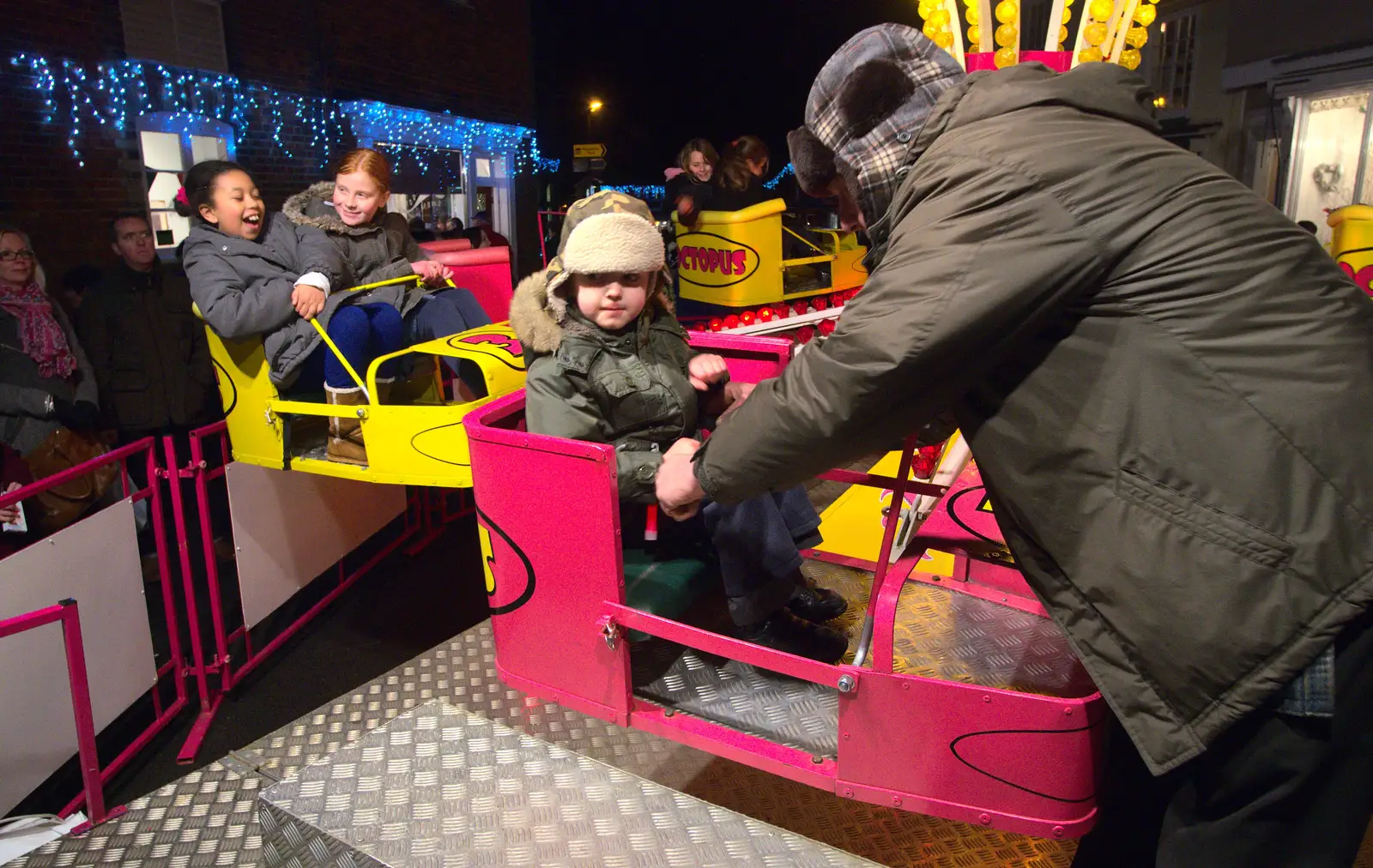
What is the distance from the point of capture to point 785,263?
6.48m

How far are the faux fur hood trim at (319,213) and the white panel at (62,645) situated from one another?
1330mm

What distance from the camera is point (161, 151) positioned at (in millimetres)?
6758

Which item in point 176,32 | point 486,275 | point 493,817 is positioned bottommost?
point 493,817

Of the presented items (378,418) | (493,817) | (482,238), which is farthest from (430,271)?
(482,238)

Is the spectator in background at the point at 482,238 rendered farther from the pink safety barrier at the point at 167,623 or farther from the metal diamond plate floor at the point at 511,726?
the metal diamond plate floor at the point at 511,726

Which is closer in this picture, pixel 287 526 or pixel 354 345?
pixel 354 345

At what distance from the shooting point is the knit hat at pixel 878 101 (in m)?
1.47

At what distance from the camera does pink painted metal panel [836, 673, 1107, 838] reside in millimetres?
1601

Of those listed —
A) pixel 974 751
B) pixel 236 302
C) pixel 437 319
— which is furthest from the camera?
pixel 437 319

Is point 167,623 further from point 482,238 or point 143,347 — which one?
point 482,238

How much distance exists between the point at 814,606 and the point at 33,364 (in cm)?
375

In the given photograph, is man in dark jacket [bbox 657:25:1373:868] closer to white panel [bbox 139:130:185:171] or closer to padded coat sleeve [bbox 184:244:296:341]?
padded coat sleeve [bbox 184:244:296:341]

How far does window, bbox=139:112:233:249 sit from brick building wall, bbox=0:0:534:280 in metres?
0.20

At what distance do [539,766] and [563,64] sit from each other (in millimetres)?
12474
